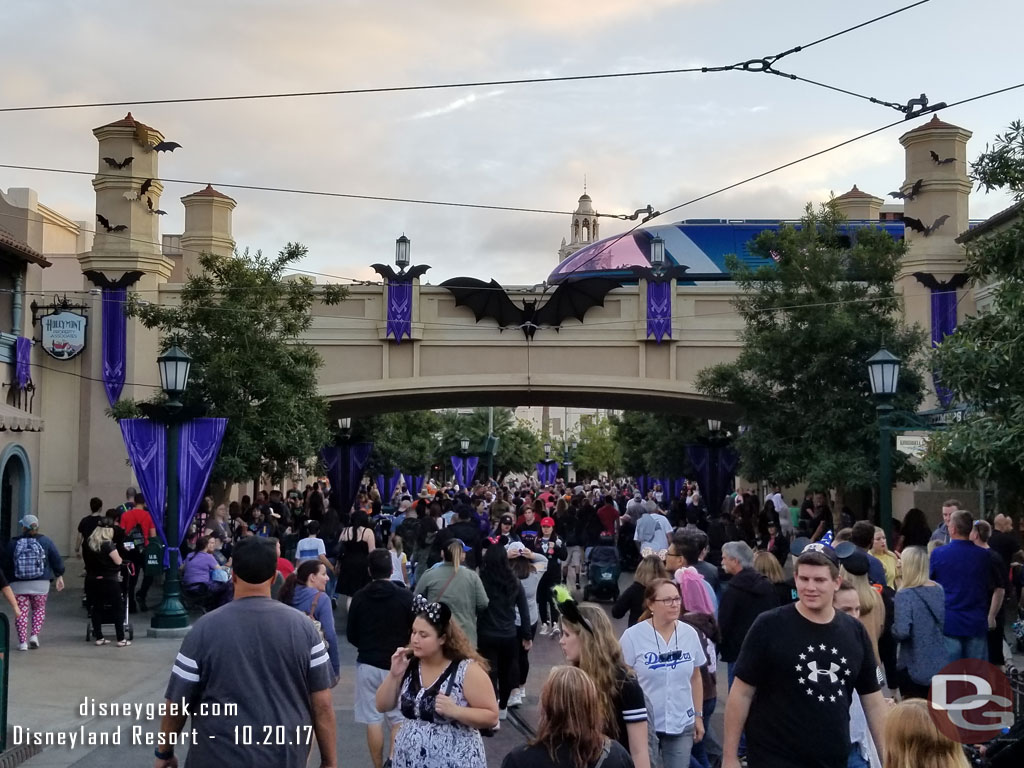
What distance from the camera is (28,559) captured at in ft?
43.2

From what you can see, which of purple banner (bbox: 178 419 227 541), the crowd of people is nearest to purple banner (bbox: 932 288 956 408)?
the crowd of people

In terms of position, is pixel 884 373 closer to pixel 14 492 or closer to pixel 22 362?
pixel 22 362

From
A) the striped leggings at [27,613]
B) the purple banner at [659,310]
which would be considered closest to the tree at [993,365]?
the striped leggings at [27,613]

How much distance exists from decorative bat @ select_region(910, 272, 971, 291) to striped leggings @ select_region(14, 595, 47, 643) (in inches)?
703

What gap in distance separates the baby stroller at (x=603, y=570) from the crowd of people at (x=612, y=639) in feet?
8.96

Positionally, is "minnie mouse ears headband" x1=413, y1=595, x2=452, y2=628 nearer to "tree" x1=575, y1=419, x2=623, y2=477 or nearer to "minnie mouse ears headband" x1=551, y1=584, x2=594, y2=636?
"minnie mouse ears headband" x1=551, y1=584, x2=594, y2=636

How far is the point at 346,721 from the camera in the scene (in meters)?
10.0

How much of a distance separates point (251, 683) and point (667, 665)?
8.42 ft

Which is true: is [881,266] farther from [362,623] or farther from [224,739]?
[224,739]

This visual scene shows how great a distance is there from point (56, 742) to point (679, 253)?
1154 inches

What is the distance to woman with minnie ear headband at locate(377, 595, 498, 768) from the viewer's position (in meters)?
5.02

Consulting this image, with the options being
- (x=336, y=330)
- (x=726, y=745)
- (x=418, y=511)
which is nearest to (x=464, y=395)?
(x=336, y=330)

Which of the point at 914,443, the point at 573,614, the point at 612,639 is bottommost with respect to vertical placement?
the point at 612,639

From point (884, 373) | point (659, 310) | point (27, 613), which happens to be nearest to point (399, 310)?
point (659, 310)
